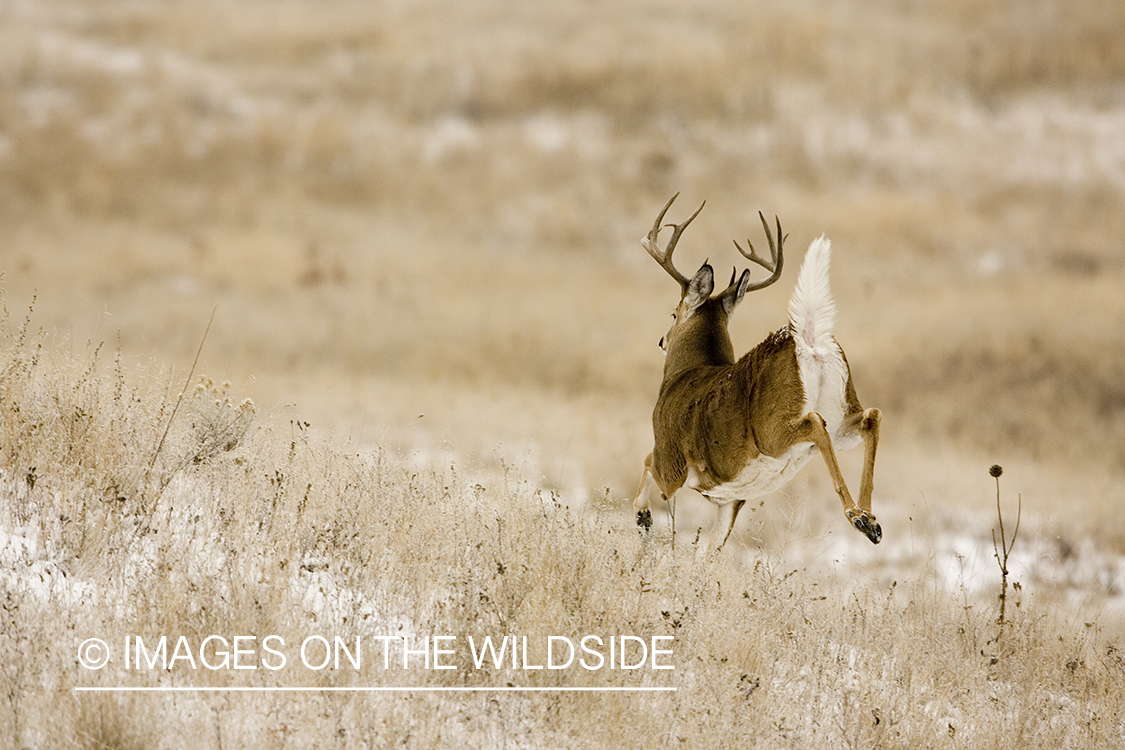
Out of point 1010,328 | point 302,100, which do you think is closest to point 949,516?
point 1010,328

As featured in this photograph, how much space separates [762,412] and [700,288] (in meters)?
2.06

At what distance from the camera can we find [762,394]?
5621mm

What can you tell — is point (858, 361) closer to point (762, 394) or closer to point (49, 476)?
point (762, 394)

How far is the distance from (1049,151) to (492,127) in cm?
2013

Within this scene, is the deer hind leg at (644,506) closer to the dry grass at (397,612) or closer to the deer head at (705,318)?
the dry grass at (397,612)

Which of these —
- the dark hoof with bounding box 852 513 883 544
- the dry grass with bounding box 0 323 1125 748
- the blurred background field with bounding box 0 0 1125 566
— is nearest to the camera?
the dry grass with bounding box 0 323 1125 748

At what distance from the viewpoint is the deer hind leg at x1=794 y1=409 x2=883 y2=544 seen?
4.79 meters

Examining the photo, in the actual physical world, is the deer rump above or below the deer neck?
below

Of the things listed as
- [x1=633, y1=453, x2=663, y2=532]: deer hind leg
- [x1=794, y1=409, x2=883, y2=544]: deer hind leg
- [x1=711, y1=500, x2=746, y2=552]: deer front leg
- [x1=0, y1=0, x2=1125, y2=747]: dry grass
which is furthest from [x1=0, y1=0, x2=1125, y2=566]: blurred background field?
[x1=794, y1=409, x2=883, y2=544]: deer hind leg

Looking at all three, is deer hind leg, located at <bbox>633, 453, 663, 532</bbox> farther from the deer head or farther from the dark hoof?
the dark hoof

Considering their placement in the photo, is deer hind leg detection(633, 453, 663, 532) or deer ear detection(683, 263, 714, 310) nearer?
deer hind leg detection(633, 453, 663, 532)

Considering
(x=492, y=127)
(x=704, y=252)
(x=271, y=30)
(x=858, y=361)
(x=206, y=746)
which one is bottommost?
(x=206, y=746)

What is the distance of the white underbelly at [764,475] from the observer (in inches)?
220

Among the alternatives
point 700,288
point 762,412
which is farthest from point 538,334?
point 762,412
